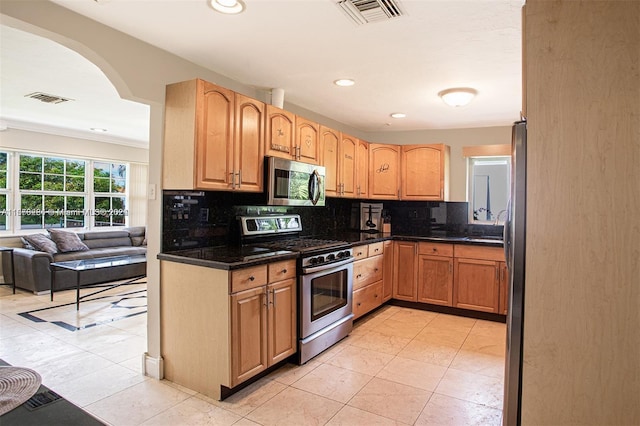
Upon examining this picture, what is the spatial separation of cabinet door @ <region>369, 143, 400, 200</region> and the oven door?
1.56 meters

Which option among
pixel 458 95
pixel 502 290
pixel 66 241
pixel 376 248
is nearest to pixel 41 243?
pixel 66 241

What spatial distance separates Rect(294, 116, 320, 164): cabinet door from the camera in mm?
3416

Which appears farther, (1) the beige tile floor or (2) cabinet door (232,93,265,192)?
(2) cabinet door (232,93,265,192)

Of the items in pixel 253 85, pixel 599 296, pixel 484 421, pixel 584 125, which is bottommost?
pixel 484 421

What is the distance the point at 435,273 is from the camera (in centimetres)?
433

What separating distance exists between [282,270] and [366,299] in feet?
5.06

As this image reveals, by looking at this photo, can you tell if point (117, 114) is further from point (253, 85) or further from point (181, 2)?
point (181, 2)

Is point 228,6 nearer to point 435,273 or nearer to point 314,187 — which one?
point 314,187

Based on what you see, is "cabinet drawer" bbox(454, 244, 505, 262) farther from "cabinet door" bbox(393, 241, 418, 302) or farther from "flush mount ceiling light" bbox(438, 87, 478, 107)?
"flush mount ceiling light" bbox(438, 87, 478, 107)

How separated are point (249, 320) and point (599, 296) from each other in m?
1.86

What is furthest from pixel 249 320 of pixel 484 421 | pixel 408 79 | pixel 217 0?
pixel 408 79

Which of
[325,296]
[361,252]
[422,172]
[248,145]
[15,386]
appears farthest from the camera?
[422,172]

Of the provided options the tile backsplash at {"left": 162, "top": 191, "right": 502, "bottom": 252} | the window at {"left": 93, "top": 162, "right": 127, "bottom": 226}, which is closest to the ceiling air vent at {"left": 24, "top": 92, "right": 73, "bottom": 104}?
the tile backsplash at {"left": 162, "top": 191, "right": 502, "bottom": 252}

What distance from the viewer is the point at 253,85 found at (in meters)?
3.29
